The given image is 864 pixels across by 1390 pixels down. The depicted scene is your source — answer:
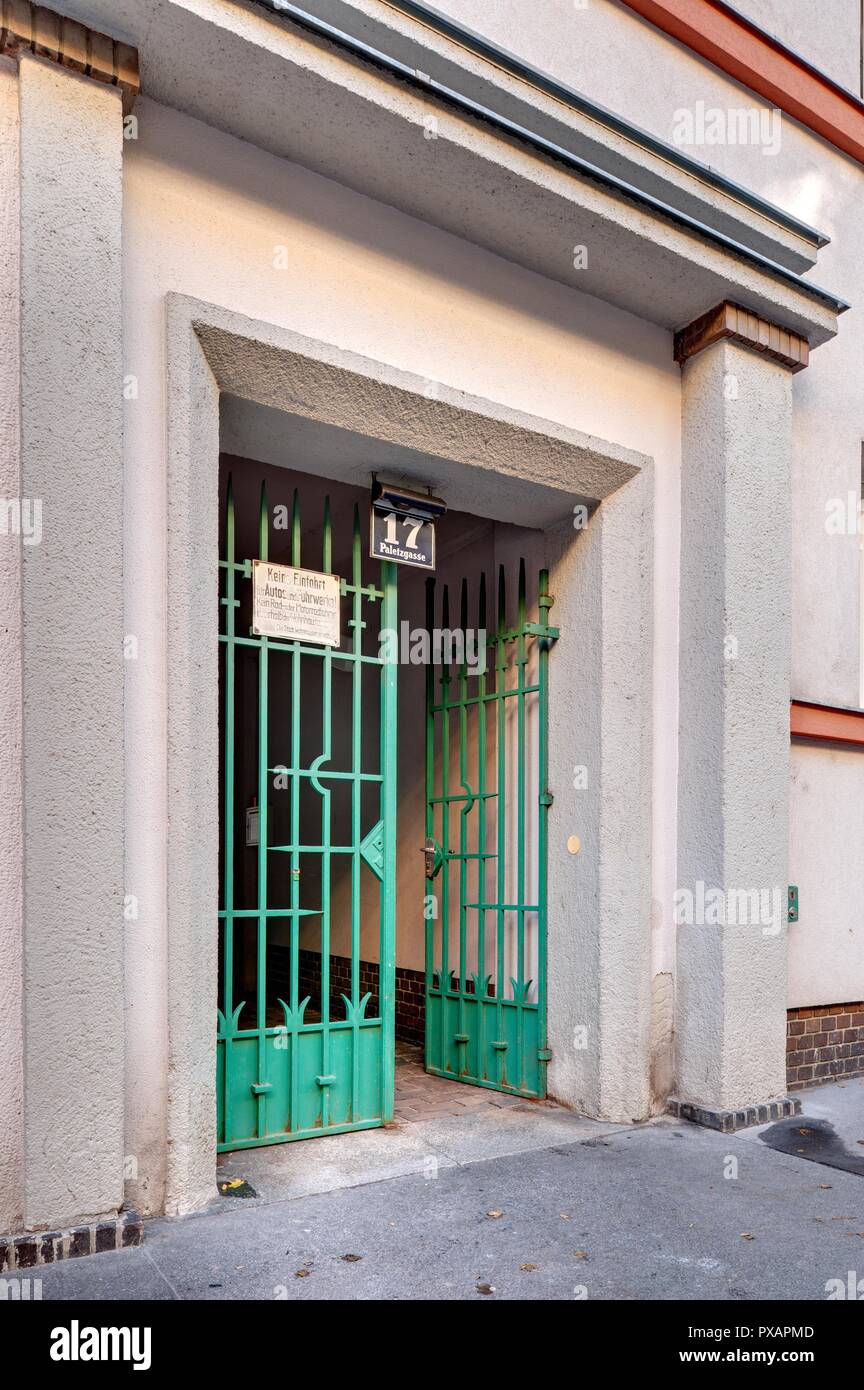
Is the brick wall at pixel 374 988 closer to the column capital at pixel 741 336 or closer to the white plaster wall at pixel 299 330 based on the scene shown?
the white plaster wall at pixel 299 330

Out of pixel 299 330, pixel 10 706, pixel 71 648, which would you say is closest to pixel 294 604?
pixel 299 330

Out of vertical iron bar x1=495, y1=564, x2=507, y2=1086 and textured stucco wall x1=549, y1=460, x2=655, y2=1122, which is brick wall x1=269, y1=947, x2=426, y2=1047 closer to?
vertical iron bar x1=495, y1=564, x2=507, y2=1086

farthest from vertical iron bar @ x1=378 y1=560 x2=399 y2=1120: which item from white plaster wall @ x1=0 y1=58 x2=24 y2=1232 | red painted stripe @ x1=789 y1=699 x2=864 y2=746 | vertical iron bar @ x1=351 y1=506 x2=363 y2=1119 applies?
red painted stripe @ x1=789 y1=699 x2=864 y2=746

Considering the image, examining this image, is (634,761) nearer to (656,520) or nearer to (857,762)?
(656,520)

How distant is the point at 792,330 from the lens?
5.52 metres

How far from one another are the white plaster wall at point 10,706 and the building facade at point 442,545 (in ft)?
0.04

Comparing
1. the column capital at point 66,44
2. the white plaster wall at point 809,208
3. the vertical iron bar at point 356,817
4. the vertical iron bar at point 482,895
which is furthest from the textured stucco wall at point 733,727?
the column capital at point 66,44

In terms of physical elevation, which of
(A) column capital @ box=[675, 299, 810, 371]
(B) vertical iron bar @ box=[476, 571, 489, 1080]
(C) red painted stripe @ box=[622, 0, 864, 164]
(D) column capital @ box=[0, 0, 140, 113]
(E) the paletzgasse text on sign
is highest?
(C) red painted stripe @ box=[622, 0, 864, 164]

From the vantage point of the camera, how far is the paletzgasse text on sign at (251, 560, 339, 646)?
4461mm

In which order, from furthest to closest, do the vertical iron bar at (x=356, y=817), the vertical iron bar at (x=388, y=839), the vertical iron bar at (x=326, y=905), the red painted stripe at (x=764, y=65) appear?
the red painted stripe at (x=764, y=65)
the vertical iron bar at (x=388, y=839)
the vertical iron bar at (x=356, y=817)
the vertical iron bar at (x=326, y=905)

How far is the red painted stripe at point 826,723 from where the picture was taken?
5738 millimetres

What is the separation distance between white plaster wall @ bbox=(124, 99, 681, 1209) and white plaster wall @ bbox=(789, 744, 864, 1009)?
1.02 metres

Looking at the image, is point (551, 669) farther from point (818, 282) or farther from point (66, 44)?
point (66, 44)
